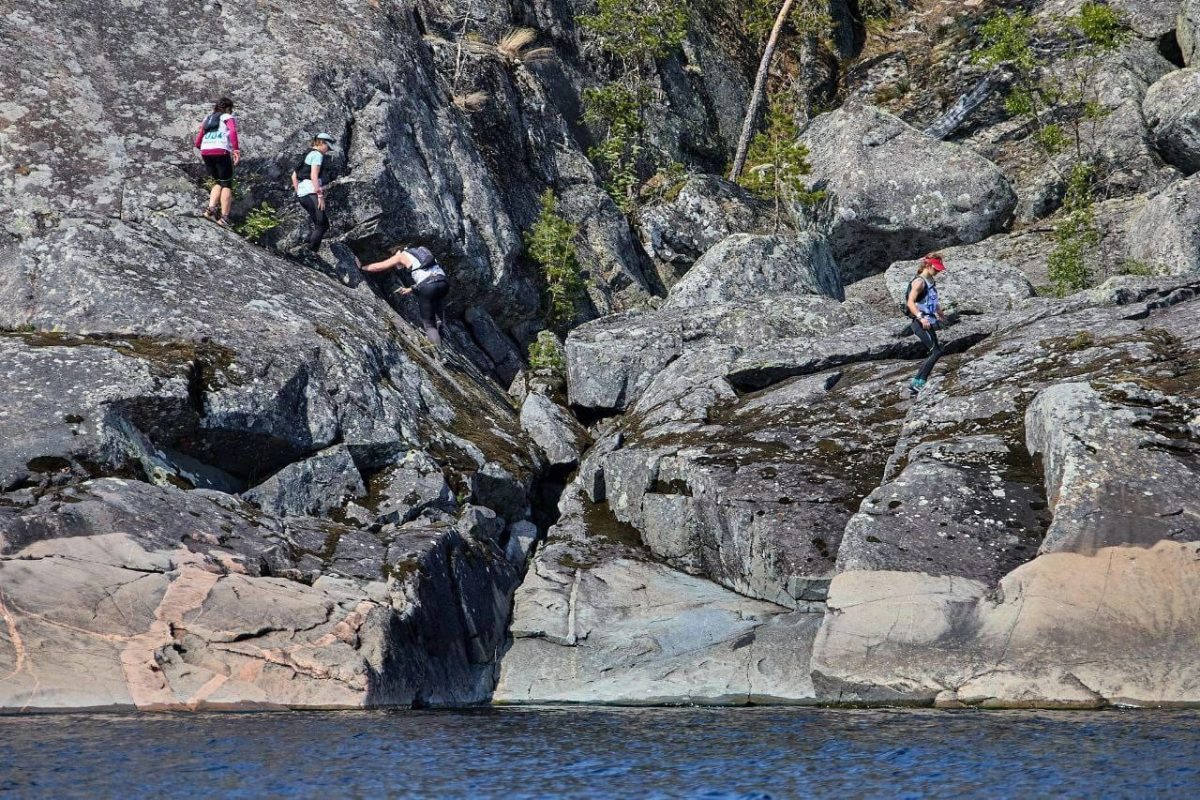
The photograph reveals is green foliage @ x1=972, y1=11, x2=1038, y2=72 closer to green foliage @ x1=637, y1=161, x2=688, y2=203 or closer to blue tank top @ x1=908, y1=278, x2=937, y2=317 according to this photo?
green foliage @ x1=637, y1=161, x2=688, y2=203

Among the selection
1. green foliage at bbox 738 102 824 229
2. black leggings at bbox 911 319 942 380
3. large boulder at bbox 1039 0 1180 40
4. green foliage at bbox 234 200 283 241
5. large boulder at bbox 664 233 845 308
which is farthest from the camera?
large boulder at bbox 1039 0 1180 40

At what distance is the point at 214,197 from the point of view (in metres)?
21.8

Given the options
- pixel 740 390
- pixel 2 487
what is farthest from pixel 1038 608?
pixel 2 487

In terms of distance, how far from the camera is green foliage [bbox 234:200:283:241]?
22094mm

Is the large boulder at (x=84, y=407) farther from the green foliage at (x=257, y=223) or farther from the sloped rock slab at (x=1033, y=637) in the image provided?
the sloped rock slab at (x=1033, y=637)

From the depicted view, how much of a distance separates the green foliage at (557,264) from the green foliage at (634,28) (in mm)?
10139

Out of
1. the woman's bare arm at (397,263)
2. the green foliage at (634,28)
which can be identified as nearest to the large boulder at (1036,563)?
the woman's bare arm at (397,263)

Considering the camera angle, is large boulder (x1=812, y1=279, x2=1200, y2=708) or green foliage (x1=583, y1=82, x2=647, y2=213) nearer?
large boulder (x1=812, y1=279, x2=1200, y2=708)

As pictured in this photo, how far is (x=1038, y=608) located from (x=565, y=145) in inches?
861

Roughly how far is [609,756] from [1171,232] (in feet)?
74.5

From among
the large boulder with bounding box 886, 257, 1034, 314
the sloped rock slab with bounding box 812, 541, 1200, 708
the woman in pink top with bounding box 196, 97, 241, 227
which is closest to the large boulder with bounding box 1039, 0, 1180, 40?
the large boulder with bounding box 886, 257, 1034, 314

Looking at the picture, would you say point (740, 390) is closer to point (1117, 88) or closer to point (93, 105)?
point (93, 105)

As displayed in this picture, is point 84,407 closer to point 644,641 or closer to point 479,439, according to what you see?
point 479,439

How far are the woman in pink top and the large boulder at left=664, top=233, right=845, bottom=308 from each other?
9677 millimetres
